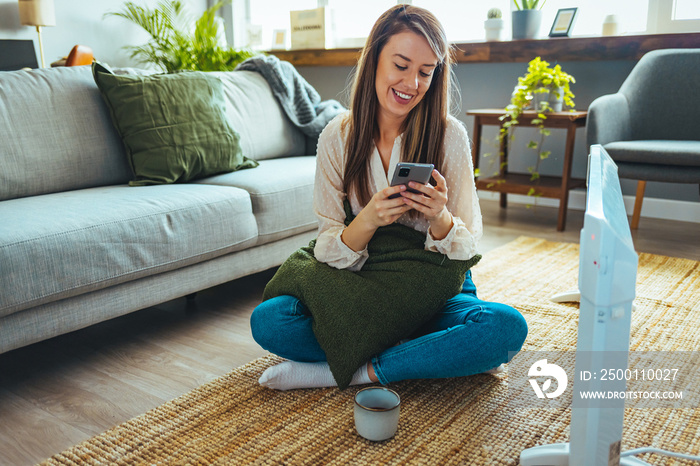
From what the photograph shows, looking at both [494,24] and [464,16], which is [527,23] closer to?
[494,24]

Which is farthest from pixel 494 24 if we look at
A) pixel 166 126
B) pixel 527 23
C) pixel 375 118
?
A: pixel 375 118

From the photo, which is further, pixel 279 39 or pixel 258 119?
pixel 279 39

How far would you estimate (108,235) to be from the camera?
1525mm

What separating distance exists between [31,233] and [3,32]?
3.20m

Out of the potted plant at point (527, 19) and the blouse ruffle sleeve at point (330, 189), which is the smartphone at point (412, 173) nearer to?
the blouse ruffle sleeve at point (330, 189)

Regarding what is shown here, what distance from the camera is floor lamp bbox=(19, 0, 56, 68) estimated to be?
145 inches

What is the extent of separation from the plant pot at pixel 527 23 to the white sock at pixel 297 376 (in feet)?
8.58

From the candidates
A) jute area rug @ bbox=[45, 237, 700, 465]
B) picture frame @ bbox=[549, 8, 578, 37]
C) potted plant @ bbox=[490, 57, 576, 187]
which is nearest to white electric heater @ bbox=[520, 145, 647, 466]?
jute area rug @ bbox=[45, 237, 700, 465]

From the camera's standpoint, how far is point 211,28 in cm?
408

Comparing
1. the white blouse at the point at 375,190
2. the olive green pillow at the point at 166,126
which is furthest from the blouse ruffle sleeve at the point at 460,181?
the olive green pillow at the point at 166,126

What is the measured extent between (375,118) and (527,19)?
2.25 metres

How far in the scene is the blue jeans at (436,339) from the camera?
1292mm

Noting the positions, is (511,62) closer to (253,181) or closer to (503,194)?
(503,194)

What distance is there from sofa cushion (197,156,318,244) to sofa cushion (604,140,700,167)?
4.39 feet
